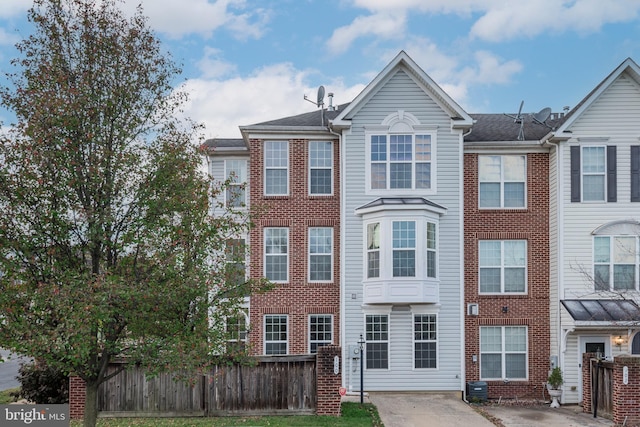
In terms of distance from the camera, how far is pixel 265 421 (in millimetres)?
17578

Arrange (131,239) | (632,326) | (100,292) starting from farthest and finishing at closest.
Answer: (632,326) < (131,239) < (100,292)

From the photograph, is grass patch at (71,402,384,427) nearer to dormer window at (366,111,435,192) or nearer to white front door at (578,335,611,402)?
dormer window at (366,111,435,192)

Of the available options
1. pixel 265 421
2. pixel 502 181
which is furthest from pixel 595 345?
pixel 265 421

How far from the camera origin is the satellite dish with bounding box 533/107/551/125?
25328mm

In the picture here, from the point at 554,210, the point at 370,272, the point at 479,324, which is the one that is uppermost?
the point at 554,210

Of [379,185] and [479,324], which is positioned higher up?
[379,185]

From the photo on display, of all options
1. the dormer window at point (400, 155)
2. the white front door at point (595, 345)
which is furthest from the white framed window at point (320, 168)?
the white front door at point (595, 345)

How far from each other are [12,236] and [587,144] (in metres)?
17.2

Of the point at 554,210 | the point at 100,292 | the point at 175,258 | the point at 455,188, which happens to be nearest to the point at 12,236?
the point at 100,292

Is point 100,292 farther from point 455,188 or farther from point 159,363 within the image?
point 455,188

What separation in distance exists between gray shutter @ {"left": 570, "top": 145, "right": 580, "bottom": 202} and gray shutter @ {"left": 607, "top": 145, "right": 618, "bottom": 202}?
909mm

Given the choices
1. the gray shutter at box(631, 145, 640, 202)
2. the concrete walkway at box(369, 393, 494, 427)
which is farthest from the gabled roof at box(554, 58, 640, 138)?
the concrete walkway at box(369, 393, 494, 427)

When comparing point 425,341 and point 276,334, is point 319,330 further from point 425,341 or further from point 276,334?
point 425,341

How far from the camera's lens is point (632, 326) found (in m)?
21.6
